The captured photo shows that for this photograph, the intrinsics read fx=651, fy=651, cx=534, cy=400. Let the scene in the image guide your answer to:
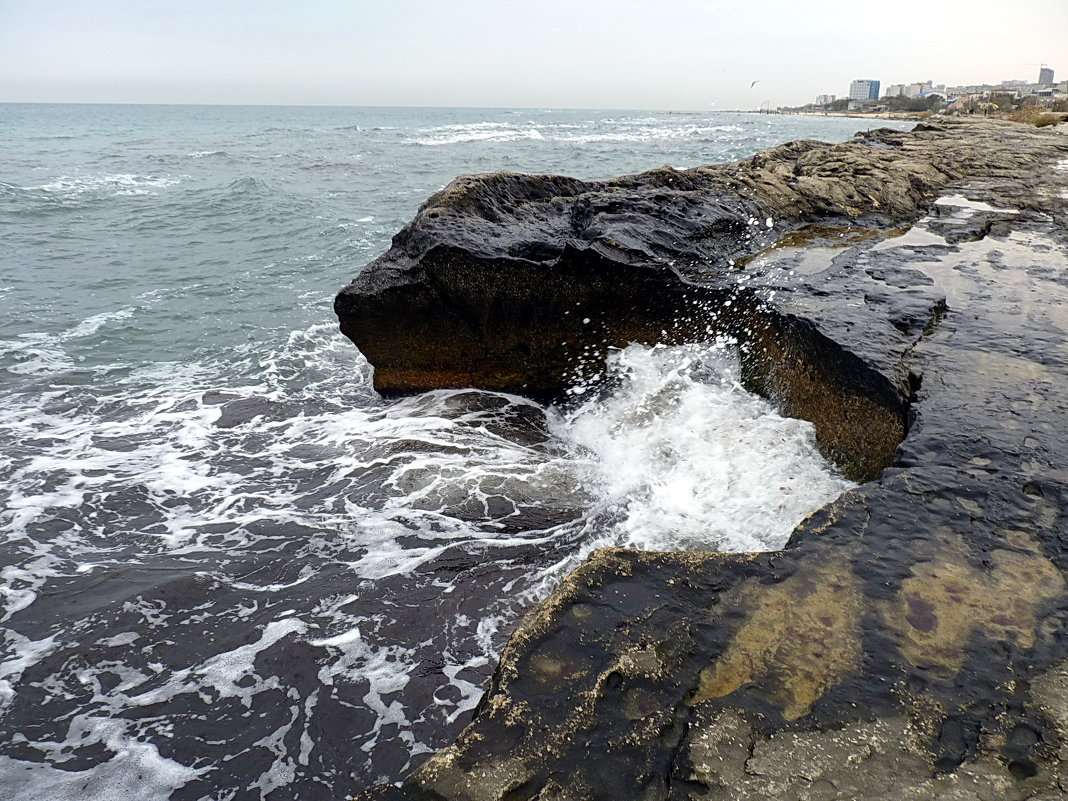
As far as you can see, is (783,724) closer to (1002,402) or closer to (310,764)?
(310,764)

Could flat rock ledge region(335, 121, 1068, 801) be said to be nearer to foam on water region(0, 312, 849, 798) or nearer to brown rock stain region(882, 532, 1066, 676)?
brown rock stain region(882, 532, 1066, 676)

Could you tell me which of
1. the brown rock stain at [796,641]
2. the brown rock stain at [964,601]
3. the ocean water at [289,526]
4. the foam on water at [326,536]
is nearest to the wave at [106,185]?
the ocean water at [289,526]

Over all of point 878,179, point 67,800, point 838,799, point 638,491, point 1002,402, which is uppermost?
point 878,179

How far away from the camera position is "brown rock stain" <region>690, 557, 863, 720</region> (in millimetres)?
1786

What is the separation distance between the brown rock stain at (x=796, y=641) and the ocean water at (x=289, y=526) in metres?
1.23

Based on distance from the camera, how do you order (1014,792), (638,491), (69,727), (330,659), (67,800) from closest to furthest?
1. (1014,792)
2. (67,800)
3. (69,727)
4. (330,659)
5. (638,491)

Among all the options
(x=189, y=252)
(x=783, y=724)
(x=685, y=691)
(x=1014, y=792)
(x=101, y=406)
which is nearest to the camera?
(x=1014, y=792)

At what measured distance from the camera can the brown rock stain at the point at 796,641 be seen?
5.86 feet

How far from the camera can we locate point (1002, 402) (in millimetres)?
3230

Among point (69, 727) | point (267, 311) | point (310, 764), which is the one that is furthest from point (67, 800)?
point (267, 311)

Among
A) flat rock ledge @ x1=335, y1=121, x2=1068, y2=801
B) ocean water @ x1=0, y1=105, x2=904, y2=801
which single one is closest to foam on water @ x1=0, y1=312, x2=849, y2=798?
ocean water @ x1=0, y1=105, x2=904, y2=801

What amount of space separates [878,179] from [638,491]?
5.89 meters

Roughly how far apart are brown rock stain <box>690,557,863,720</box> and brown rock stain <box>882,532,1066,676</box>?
145 mm

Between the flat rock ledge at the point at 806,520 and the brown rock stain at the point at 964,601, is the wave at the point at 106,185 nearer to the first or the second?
the flat rock ledge at the point at 806,520
